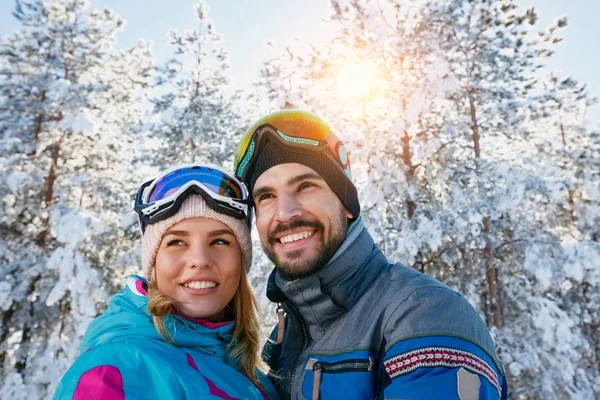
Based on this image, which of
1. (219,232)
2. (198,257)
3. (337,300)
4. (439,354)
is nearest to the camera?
(439,354)

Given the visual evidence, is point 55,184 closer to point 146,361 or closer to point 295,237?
point 295,237

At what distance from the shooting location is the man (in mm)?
1800

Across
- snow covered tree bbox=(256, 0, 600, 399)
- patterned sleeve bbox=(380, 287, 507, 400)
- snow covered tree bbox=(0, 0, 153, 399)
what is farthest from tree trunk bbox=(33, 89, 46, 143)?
patterned sleeve bbox=(380, 287, 507, 400)

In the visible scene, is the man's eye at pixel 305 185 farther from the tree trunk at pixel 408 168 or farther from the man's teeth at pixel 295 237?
the tree trunk at pixel 408 168

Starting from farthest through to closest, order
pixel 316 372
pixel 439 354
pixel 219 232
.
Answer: pixel 219 232 < pixel 316 372 < pixel 439 354

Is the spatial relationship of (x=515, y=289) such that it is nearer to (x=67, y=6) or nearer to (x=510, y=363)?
(x=510, y=363)

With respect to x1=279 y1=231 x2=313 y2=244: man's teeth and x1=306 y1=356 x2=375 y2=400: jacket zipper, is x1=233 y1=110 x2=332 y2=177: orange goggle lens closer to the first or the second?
x1=279 y1=231 x2=313 y2=244: man's teeth

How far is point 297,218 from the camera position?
9.75ft

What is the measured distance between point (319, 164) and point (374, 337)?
1.37 meters

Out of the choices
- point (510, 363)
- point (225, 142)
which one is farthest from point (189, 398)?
point (225, 142)

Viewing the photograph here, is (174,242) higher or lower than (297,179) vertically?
lower

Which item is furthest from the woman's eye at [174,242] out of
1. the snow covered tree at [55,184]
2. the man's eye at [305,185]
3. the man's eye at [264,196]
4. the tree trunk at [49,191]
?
the tree trunk at [49,191]

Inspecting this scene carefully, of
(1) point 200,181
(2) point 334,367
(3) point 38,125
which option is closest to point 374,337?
(2) point 334,367

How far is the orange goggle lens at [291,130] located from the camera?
315 centimetres
